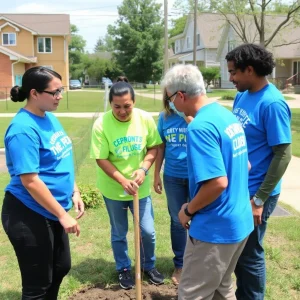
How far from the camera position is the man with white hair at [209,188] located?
2238 mm

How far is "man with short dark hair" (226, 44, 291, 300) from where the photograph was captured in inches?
109

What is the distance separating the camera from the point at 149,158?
3.71m

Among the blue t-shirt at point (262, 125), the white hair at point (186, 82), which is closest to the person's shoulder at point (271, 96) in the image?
the blue t-shirt at point (262, 125)

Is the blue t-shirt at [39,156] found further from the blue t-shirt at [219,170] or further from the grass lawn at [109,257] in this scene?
the grass lawn at [109,257]

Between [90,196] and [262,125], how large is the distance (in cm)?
379

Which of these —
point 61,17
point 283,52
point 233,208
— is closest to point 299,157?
point 233,208

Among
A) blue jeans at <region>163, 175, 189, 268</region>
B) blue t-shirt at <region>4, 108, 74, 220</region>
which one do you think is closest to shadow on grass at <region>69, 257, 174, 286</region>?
blue jeans at <region>163, 175, 189, 268</region>

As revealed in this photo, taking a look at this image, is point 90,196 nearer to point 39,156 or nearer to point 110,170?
point 110,170

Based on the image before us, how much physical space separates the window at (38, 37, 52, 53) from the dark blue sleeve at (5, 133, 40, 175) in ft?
154

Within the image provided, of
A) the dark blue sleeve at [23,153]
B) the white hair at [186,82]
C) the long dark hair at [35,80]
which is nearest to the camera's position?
the white hair at [186,82]

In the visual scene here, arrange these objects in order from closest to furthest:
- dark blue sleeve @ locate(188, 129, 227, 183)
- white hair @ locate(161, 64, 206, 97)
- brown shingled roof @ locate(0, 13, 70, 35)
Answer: dark blue sleeve @ locate(188, 129, 227, 183)
white hair @ locate(161, 64, 206, 97)
brown shingled roof @ locate(0, 13, 70, 35)

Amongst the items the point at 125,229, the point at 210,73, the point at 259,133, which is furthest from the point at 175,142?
the point at 210,73

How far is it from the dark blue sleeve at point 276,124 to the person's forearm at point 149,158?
3.93 feet

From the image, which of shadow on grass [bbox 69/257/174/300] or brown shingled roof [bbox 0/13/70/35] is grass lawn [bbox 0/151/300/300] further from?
brown shingled roof [bbox 0/13/70/35]
